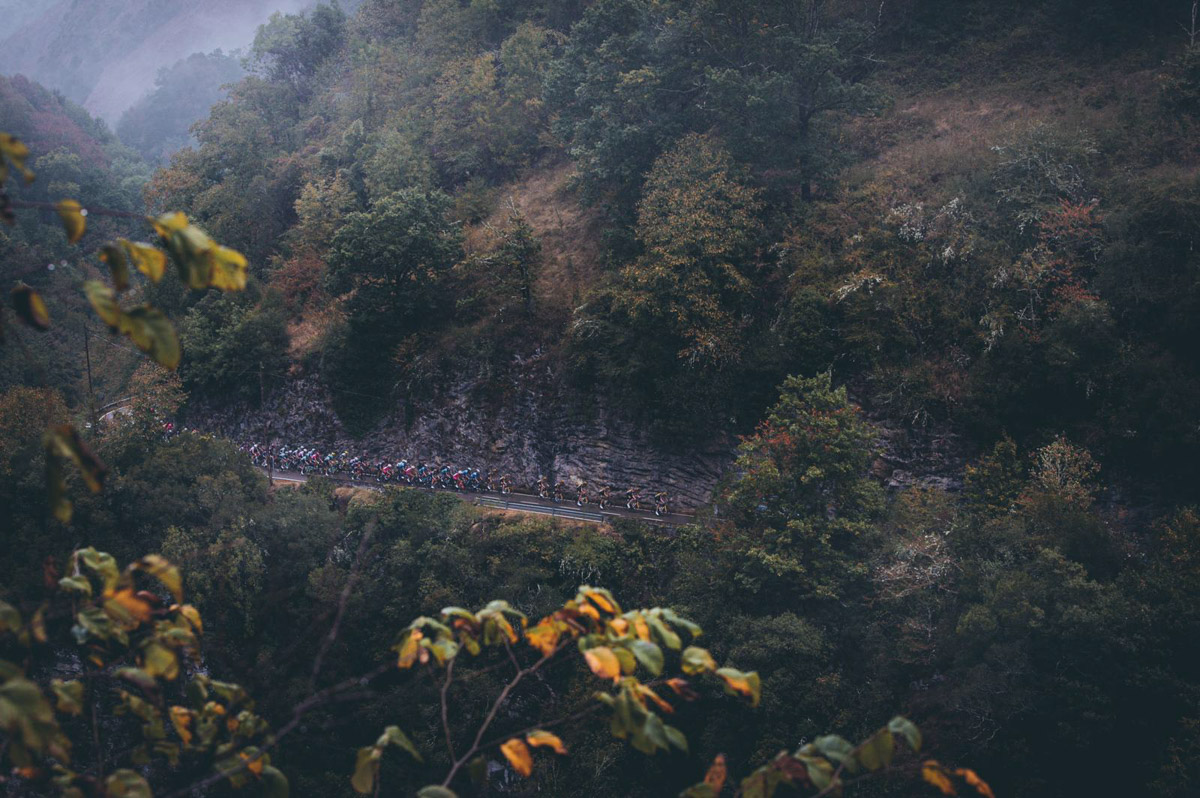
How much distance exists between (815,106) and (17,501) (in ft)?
93.1

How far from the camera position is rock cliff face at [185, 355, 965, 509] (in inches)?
835

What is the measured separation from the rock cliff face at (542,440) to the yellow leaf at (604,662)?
18926 millimetres

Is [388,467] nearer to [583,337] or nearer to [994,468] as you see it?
[583,337]

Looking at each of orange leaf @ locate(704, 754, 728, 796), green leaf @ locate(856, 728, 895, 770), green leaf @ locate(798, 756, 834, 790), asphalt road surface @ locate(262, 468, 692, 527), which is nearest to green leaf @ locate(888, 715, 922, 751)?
green leaf @ locate(856, 728, 895, 770)

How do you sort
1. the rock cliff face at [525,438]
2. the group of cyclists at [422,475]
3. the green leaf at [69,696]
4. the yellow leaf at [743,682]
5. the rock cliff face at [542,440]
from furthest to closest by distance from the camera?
1. the group of cyclists at [422,475]
2. the rock cliff face at [525,438]
3. the rock cliff face at [542,440]
4. the yellow leaf at [743,682]
5. the green leaf at [69,696]

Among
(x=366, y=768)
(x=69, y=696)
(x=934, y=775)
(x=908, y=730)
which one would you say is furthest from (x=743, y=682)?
(x=69, y=696)

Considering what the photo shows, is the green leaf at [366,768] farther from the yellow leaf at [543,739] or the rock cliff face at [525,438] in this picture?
the rock cliff face at [525,438]

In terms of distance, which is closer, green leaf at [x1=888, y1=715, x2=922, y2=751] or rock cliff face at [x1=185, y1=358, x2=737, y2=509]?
green leaf at [x1=888, y1=715, x2=922, y2=751]

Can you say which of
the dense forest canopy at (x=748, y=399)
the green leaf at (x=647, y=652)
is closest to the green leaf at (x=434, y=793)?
the green leaf at (x=647, y=652)

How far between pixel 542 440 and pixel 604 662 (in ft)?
77.1

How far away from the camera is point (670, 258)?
2303cm

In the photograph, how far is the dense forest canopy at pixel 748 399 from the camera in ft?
52.1

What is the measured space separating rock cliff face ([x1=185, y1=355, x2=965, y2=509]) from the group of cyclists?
1.39ft

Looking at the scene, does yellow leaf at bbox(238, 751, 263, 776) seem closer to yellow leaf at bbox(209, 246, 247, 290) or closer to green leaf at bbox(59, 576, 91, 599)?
green leaf at bbox(59, 576, 91, 599)
